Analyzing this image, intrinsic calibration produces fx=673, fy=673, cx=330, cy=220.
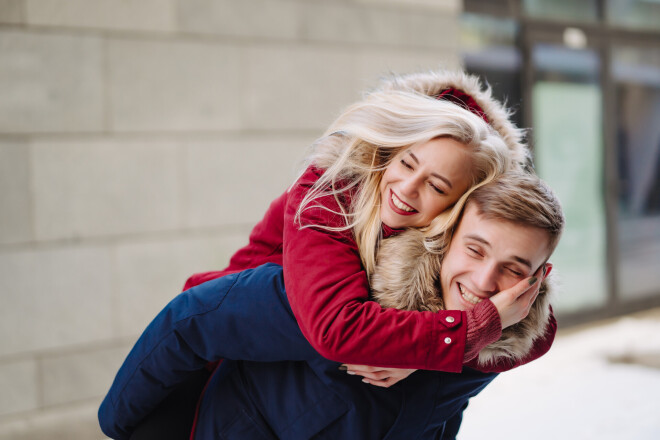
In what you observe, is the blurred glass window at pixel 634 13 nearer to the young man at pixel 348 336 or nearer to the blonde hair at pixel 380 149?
the blonde hair at pixel 380 149

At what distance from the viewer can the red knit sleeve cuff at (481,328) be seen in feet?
4.96

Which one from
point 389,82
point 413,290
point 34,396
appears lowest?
point 34,396

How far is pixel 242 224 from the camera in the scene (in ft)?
14.8

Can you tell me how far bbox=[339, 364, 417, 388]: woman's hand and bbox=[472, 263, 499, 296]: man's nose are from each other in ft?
0.86

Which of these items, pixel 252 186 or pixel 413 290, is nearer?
pixel 413 290

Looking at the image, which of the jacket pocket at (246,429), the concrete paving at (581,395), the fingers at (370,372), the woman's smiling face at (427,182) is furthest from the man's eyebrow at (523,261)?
the concrete paving at (581,395)

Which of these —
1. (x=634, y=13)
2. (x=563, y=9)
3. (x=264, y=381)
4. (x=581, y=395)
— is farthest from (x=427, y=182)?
(x=634, y=13)

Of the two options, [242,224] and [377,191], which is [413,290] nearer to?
[377,191]

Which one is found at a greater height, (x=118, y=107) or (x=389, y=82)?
(x=389, y=82)

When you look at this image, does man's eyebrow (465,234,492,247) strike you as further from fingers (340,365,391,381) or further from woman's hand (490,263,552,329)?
fingers (340,365,391,381)

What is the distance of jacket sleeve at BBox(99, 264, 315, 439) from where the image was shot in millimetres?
1652

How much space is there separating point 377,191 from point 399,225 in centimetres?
13

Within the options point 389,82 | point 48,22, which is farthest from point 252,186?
point 389,82

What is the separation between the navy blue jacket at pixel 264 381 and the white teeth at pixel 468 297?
0.69 feet
